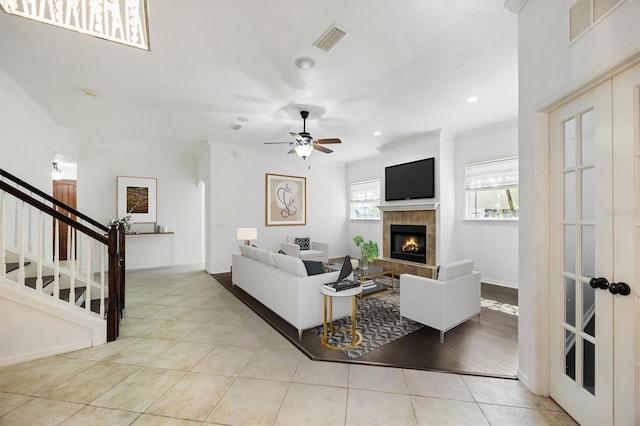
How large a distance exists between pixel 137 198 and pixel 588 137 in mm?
8051

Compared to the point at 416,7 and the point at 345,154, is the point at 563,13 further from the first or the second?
the point at 345,154

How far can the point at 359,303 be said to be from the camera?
12.8ft

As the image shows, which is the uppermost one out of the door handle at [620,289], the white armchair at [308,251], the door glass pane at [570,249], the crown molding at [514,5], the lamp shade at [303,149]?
the crown molding at [514,5]

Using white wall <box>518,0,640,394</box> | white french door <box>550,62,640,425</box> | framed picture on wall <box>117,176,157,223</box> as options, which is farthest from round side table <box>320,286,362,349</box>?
framed picture on wall <box>117,176,157,223</box>

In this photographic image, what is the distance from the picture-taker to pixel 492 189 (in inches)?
195

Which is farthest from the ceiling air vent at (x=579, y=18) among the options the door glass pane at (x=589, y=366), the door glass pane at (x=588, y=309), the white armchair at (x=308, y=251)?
the white armchair at (x=308, y=251)

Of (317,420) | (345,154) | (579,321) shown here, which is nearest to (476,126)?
(345,154)

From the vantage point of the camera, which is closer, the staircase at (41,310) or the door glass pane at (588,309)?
the door glass pane at (588,309)

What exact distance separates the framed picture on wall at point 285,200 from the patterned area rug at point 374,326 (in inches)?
144

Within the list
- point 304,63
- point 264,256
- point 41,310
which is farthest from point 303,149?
point 41,310

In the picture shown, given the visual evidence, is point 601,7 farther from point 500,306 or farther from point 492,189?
point 492,189

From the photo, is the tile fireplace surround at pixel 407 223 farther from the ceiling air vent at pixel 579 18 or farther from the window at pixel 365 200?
the ceiling air vent at pixel 579 18

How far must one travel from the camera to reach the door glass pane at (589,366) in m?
1.58

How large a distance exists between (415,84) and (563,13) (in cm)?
176
